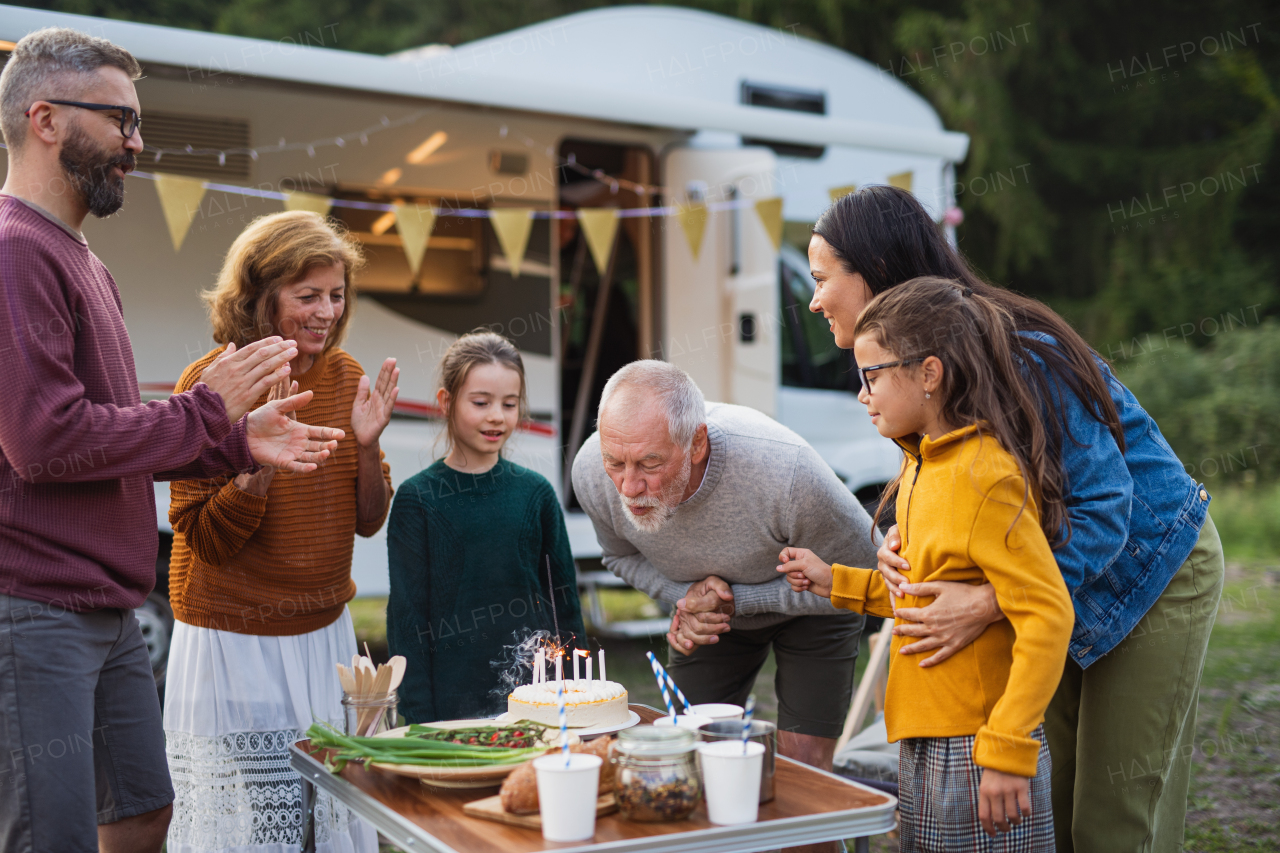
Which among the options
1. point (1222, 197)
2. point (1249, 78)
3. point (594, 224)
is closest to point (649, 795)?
point (594, 224)

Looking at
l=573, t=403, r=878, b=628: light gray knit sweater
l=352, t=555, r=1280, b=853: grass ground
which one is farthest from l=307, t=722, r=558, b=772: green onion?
l=352, t=555, r=1280, b=853: grass ground

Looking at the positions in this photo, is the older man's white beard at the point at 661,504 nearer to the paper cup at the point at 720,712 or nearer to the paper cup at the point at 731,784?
the paper cup at the point at 720,712

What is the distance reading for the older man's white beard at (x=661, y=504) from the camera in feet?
8.45

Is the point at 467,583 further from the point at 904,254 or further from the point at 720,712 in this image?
the point at 904,254

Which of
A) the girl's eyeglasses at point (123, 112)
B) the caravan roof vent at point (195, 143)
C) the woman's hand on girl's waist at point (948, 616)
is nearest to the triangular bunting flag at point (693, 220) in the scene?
the caravan roof vent at point (195, 143)

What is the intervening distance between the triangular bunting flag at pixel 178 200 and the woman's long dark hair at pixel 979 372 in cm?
340

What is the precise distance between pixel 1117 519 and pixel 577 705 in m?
1.07

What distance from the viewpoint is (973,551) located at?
6.36ft

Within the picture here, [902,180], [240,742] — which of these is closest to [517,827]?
[240,742]

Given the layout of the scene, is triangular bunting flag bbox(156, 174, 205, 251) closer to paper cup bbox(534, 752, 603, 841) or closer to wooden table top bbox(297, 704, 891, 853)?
wooden table top bbox(297, 704, 891, 853)

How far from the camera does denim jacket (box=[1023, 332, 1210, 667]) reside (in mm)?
2041

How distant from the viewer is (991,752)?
1882 mm

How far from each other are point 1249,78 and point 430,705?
15839 millimetres

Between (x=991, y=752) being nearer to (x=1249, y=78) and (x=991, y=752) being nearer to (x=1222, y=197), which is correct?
(x=1222, y=197)
